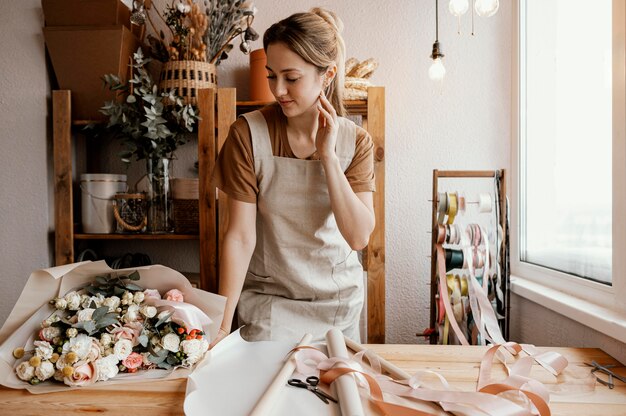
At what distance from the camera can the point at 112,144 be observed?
235 centimetres

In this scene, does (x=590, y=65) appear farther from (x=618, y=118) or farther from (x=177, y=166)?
(x=177, y=166)

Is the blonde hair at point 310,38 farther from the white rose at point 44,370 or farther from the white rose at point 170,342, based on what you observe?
the white rose at point 44,370

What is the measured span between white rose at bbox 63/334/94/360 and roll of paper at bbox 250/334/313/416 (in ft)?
1.03

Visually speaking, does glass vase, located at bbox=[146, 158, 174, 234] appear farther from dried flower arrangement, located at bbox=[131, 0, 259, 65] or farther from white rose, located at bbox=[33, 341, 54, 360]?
white rose, located at bbox=[33, 341, 54, 360]

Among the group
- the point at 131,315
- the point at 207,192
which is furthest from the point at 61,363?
the point at 207,192

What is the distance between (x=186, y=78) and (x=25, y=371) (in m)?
1.54

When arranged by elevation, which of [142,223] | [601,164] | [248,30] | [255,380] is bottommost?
[255,380]

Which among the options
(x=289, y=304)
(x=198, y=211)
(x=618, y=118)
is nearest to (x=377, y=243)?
(x=289, y=304)

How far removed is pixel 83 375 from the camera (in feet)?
2.45

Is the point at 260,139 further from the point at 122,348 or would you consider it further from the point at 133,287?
the point at 122,348

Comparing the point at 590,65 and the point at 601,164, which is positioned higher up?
the point at 590,65

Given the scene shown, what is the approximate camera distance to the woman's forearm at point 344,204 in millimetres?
1339

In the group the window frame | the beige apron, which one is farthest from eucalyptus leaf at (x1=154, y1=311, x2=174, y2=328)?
the window frame

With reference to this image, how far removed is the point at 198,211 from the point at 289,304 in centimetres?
79
